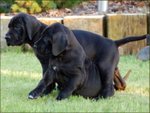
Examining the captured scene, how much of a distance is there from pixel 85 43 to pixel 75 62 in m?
0.66

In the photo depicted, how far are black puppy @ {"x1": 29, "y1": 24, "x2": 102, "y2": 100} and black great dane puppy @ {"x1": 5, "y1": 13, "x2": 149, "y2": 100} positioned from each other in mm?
308

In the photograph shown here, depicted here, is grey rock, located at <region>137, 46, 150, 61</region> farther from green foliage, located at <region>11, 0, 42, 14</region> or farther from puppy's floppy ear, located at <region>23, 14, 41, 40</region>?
puppy's floppy ear, located at <region>23, 14, 41, 40</region>

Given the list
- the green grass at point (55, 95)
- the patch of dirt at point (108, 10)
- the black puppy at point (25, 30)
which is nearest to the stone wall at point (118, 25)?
the patch of dirt at point (108, 10)

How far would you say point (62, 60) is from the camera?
616 centimetres

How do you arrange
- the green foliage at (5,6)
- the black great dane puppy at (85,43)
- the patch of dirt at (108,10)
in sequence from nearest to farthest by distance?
1. the black great dane puppy at (85,43)
2. the patch of dirt at (108,10)
3. the green foliage at (5,6)

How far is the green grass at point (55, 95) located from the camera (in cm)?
572

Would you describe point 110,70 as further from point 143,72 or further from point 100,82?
point 143,72

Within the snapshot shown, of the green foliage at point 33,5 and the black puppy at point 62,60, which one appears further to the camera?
the green foliage at point 33,5

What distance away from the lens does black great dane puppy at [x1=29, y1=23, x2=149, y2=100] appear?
240 inches

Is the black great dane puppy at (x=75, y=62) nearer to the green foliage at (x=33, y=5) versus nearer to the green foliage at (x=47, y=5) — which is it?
the green foliage at (x=33, y=5)

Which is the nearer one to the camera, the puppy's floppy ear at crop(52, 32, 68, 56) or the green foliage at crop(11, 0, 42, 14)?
the puppy's floppy ear at crop(52, 32, 68, 56)

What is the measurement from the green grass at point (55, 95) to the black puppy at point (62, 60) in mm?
143

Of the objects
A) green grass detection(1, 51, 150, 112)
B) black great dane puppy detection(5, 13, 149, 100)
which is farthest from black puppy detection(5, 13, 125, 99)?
green grass detection(1, 51, 150, 112)

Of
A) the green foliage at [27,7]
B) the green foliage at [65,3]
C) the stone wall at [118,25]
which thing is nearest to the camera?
the stone wall at [118,25]
